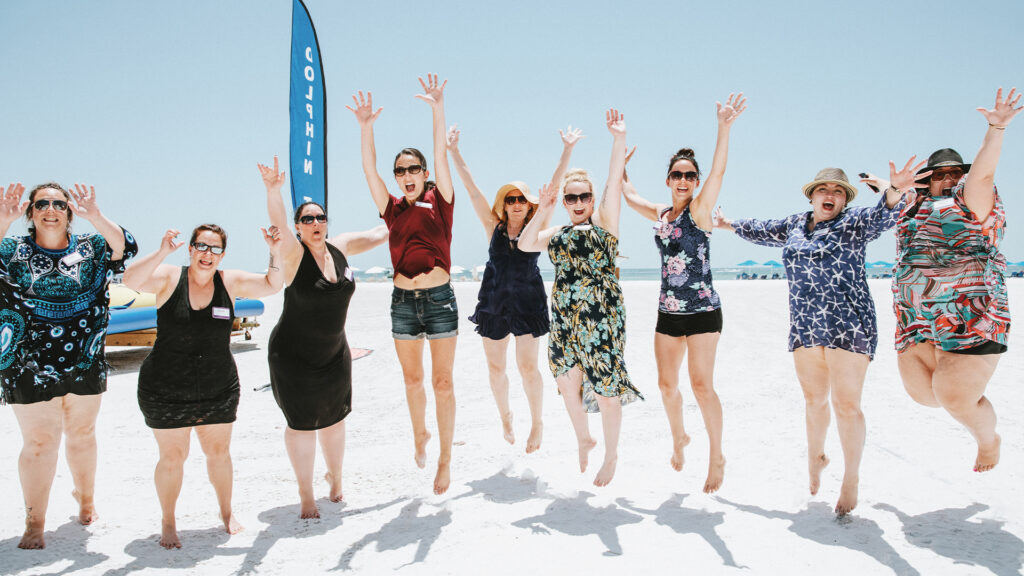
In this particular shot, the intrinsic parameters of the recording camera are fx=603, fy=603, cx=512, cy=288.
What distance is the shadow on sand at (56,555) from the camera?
3822 mm

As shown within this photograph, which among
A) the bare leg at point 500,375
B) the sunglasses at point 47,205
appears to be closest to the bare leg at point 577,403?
the bare leg at point 500,375

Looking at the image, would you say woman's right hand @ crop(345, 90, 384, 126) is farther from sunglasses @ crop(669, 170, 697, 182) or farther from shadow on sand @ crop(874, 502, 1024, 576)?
shadow on sand @ crop(874, 502, 1024, 576)

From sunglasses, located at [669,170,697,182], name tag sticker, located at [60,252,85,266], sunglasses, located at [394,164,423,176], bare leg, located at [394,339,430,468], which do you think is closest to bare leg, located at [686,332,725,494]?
sunglasses, located at [669,170,697,182]

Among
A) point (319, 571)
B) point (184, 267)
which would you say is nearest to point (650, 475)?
point (319, 571)

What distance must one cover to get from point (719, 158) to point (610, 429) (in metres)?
2.23

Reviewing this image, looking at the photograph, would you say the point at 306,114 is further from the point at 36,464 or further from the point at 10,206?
the point at 36,464

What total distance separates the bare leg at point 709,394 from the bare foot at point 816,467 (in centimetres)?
64

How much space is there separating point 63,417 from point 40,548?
2.86 feet

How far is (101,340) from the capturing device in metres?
4.49

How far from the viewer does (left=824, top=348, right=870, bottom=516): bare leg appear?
4230 mm

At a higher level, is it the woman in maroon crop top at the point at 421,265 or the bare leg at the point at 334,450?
the woman in maroon crop top at the point at 421,265

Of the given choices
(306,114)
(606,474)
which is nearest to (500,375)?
(606,474)

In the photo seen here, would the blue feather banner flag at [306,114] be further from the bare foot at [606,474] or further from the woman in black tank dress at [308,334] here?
the bare foot at [606,474]

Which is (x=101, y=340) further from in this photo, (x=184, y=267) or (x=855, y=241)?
(x=855, y=241)
